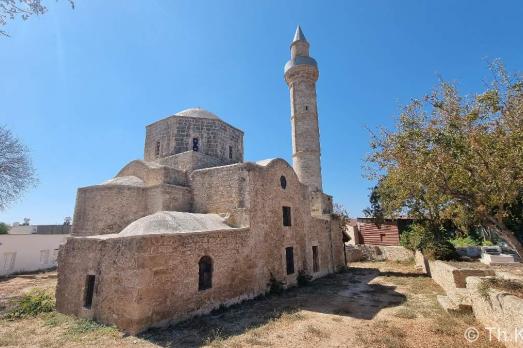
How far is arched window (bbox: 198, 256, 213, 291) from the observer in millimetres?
8653

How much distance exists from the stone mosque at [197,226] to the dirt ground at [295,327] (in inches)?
19.6

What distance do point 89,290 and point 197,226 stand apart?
366cm

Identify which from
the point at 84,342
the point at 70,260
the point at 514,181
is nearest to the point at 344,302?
the point at 514,181

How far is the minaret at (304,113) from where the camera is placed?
60.2 ft

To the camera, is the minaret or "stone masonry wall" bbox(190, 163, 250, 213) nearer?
"stone masonry wall" bbox(190, 163, 250, 213)

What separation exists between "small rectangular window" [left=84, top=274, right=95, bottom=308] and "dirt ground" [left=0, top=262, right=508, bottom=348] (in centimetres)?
50

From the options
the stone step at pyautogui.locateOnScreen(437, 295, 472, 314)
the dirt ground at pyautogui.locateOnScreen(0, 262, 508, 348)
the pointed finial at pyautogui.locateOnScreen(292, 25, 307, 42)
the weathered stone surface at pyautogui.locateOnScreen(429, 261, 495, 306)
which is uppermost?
the pointed finial at pyautogui.locateOnScreen(292, 25, 307, 42)

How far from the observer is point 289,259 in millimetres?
13094

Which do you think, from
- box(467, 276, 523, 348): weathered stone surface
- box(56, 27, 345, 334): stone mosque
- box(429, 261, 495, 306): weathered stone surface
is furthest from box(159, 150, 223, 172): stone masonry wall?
box(467, 276, 523, 348): weathered stone surface

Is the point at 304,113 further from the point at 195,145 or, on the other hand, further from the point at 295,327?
the point at 295,327

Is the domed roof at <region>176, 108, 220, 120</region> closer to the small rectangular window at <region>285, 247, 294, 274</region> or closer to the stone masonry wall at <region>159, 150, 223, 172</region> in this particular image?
the stone masonry wall at <region>159, 150, 223, 172</region>

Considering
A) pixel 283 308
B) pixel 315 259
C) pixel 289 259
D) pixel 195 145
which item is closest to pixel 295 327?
pixel 283 308

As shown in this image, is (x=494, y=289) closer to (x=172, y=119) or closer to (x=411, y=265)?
(x=411, y=265)

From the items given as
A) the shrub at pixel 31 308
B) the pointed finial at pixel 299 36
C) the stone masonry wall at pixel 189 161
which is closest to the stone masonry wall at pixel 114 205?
the stone masonry wall at pixel 189 161
